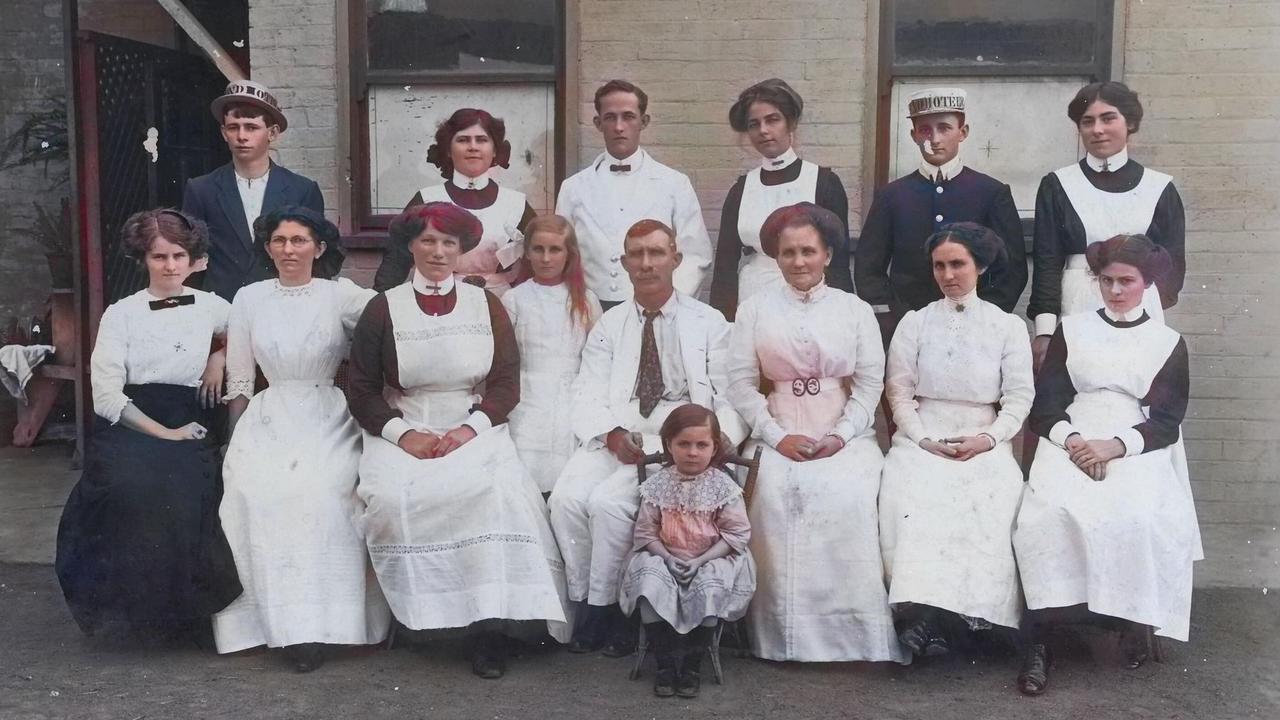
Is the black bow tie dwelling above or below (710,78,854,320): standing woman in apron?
below

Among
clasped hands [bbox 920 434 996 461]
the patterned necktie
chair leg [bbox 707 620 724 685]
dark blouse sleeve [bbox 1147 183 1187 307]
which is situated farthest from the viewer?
dark blouse sleeve [bbox 1147 183 1187 307]

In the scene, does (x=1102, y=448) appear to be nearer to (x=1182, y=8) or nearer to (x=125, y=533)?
(x=1182, y=8)

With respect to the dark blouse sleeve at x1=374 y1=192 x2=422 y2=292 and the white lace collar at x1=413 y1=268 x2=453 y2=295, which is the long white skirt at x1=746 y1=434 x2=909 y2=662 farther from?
the dark blouse sleeve at x1=374 y1=192 x2=422 y2=292

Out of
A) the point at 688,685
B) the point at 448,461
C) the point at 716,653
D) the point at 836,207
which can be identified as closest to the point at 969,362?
the point at 836,207

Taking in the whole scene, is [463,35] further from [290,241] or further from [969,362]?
[969,362]

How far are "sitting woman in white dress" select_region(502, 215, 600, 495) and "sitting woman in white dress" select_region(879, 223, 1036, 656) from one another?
1226 millimetres

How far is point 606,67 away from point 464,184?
1.13 metres

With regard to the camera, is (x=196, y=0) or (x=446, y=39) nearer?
(x=446, y=39)

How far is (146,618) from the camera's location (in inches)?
176

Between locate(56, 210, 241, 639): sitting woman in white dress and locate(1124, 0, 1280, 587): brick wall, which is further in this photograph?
locate(1124, 0, 1280, 587): brick wall

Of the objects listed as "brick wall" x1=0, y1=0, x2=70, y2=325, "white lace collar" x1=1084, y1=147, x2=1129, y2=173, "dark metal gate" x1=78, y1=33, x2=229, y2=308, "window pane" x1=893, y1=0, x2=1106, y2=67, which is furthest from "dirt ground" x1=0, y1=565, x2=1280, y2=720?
"brick wall" x1=0, y1=0, x2=70, y2=325

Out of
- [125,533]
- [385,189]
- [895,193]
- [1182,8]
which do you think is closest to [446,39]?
[385,189]

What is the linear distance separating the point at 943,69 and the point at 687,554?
9.63 feet

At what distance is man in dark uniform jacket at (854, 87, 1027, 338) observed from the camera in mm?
4934
